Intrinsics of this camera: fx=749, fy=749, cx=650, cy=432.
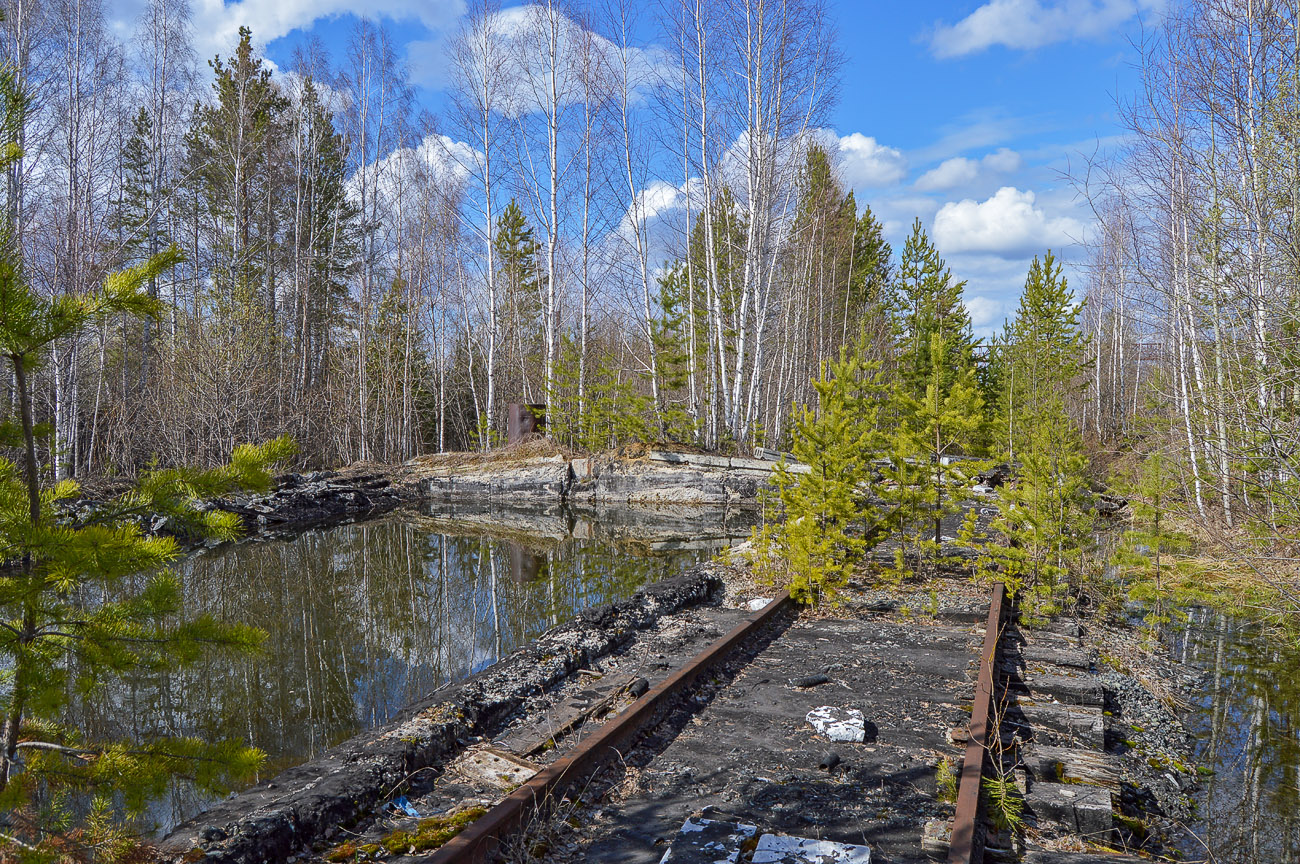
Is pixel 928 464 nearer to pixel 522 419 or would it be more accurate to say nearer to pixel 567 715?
pixel 567 715

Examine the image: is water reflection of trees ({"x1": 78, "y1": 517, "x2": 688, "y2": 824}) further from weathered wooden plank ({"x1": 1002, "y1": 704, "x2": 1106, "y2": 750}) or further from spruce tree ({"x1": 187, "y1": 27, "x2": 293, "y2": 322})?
spruce tree ({"x1": 187, "y1": 27, "x2": 293, "y2": 322})

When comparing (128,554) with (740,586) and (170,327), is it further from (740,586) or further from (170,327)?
(170,327)

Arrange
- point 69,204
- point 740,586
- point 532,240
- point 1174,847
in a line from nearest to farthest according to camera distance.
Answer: point 1174,847, point 740,586, point 69,204, point 532,240

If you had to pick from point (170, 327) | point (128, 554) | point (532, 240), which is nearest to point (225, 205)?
point (170, 327)

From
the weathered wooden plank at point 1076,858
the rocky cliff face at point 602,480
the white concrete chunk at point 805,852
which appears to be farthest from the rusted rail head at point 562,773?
the rocky cliff face at point 602,480

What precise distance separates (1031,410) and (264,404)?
1892 centimetres

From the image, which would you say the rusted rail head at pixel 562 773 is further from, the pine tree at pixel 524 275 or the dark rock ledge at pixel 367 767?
the pine tree at pixel 524 275

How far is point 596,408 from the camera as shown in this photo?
20.8 meters

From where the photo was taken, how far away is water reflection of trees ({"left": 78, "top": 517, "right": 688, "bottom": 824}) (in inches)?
235

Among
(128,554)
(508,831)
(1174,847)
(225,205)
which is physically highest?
(225,205)

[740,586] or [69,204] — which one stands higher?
[69,204]

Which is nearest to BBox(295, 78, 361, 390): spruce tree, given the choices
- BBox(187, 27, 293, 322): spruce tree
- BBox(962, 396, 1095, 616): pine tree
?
BBox(187, 27, 293, 322): spruce tree

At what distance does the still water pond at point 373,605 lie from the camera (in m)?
6.02

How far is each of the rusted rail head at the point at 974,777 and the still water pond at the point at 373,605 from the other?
3.76m
